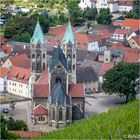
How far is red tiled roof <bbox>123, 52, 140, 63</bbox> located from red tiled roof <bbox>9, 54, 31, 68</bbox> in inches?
174

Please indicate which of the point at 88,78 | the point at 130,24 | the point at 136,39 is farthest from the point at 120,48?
the point at 130,24

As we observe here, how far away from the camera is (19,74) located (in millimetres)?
24172

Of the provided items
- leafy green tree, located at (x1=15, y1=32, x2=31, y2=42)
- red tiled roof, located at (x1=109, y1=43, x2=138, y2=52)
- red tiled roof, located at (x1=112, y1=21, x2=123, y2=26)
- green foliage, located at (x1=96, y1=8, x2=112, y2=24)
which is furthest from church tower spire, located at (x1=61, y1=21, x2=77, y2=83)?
green foliage, located at (x1=96, y1=8, x2=112, y2=24)

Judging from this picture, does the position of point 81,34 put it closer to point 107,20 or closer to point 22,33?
point 22,33

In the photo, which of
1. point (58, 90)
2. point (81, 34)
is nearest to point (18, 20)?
point (81, 34)

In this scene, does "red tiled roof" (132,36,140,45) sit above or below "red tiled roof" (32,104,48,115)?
above

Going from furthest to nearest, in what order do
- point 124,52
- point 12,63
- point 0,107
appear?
point 124,52 < point 12,63 < point 0,107

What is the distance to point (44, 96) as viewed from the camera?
20625 millimetres

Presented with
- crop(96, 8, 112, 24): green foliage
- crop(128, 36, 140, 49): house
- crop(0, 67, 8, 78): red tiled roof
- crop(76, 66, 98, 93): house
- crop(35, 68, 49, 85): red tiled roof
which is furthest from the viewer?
crop(96, 8, 112, 24): green foliage

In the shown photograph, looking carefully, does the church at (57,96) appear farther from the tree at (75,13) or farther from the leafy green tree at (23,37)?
the tree at (75,13)

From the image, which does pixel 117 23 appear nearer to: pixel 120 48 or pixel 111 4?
pixel 111 4

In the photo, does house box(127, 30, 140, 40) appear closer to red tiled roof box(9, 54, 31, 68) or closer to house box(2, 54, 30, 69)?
red tiled roof box(9, 54, 31, 68)

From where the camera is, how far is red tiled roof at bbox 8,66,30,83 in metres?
23.8

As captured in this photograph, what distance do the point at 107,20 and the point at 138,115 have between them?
22.1 meters
